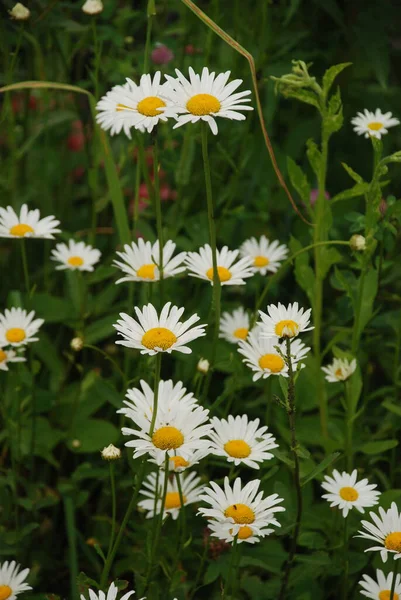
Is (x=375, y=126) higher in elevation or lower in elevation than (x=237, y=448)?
higher

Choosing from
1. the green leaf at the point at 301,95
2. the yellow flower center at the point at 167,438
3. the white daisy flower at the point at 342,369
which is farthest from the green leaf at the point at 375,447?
the green leaf at the point at 301,95

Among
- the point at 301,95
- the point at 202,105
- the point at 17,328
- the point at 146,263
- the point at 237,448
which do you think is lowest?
the point at 237,448

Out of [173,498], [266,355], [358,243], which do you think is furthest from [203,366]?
[358,243]

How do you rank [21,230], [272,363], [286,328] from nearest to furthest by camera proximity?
[286,328]
[272,363]
[21,230]

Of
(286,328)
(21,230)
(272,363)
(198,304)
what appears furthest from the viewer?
(198,304)

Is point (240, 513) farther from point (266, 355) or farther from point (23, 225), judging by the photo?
point (23, 225)

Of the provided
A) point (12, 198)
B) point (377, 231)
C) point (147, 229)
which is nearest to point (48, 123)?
point (12, 198)

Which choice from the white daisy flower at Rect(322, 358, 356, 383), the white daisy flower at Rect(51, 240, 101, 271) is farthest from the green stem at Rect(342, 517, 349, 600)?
the white daisy flower at Rect(51, 240, 101, 271)
